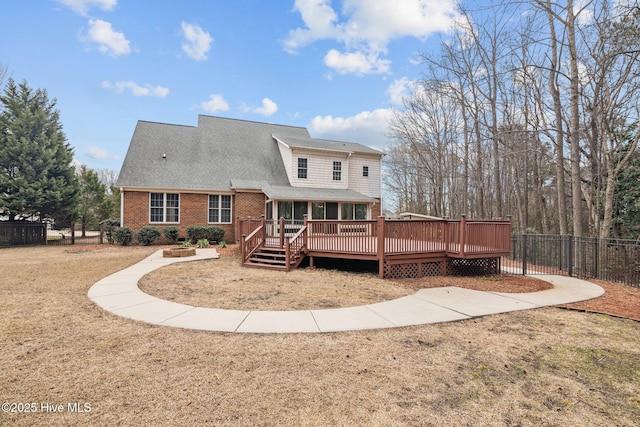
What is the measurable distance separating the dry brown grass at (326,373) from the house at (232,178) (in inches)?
479

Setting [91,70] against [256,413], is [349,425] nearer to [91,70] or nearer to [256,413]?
[256,413]

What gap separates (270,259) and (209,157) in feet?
39.5

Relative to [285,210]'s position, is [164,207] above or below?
above

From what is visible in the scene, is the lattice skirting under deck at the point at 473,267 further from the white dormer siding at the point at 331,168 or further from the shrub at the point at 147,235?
the shrub at the point at 147,235

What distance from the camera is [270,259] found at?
400 inches

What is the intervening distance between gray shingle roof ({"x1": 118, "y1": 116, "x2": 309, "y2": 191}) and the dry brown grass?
13190 mm

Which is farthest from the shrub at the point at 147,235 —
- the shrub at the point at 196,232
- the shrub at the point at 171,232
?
the shrub at the point at 196,232

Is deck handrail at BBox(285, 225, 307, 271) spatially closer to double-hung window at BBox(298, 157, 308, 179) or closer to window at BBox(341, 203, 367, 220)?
window at BBox(341, 203, 367, 220)

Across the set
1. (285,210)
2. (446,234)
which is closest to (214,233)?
(285,210)

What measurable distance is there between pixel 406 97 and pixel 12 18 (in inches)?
889

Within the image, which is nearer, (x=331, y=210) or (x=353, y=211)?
(x=331, y=210)

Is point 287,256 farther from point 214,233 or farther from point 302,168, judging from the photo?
point 302,168

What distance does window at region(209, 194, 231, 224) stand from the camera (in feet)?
58.1

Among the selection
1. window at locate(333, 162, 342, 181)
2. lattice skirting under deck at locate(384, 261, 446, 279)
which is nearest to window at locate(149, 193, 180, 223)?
window at locate(333, 162, 342, 181)
